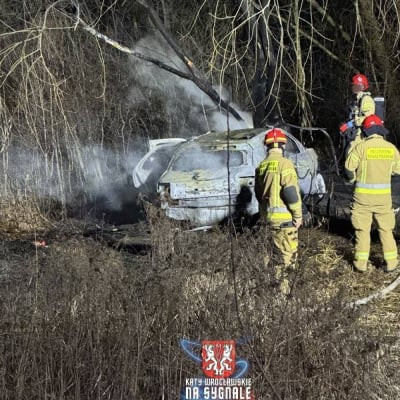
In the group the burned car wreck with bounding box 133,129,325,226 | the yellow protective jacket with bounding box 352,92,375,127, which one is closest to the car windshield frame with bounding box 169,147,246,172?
the burned car wreck with bounding box 133,129,325,226

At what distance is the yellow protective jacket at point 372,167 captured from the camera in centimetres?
676

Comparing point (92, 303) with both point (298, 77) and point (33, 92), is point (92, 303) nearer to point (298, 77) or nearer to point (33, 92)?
point (298, 77)

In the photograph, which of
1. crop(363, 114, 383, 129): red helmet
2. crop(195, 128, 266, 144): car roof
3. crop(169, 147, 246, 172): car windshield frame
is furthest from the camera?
crop(195, 128, 266, 144): car roof

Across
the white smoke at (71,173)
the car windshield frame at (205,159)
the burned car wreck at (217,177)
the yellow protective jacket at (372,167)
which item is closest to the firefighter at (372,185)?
the yellow protective jacket at (372,167)

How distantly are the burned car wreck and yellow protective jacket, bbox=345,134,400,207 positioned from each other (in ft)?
6.66

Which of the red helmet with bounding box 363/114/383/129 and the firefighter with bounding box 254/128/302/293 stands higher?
the red helmet with bounding box 363/114/383/129

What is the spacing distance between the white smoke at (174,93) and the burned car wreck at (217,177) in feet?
11.6

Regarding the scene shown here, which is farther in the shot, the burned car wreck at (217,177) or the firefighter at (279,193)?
the burned car wreck at (217,177)

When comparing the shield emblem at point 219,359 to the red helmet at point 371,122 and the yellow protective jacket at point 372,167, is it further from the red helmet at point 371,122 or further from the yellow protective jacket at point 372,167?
the red helmet at point 371,122

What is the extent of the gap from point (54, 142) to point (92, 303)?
7.41 meters

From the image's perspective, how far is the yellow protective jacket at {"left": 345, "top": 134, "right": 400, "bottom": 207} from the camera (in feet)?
22.2

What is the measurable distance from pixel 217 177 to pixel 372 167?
2.59 m

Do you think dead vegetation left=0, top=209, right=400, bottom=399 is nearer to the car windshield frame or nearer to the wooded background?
the car windshield frame

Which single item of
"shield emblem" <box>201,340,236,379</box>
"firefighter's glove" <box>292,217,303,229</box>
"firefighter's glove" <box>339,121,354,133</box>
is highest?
"firefighter's glove" <box>339,121,354,133</box>
